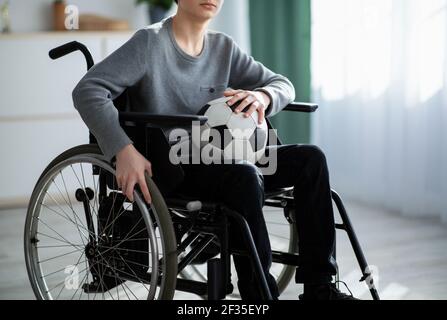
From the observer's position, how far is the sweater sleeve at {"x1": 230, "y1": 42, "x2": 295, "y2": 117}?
2.10 meters

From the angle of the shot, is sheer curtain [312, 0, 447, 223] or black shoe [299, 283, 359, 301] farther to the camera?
sheer curtain [312, 0, 447, 223]

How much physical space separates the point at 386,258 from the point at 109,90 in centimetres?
134

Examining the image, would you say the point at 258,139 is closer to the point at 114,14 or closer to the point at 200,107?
the point at 200,107

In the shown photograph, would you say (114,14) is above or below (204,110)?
above

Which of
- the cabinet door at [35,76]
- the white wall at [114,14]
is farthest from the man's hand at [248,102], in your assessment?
the white wall at [114,14]

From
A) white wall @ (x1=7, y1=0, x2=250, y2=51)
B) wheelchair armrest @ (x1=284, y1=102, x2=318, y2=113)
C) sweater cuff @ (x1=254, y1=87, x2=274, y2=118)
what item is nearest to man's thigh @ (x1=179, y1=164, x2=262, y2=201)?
sweater cuff @ (x1=254, y1=87, x2=274, y2=118)

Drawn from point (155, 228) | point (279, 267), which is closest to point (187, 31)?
point (155, 228)

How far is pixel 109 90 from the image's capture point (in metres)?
1.91

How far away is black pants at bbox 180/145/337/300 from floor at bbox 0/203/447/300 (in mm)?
497

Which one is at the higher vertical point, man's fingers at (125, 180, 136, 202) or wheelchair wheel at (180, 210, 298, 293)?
man's fingers at (125, 180, 136, 202)

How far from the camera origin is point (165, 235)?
1732mm

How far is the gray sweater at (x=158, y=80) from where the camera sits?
1848 millimetres

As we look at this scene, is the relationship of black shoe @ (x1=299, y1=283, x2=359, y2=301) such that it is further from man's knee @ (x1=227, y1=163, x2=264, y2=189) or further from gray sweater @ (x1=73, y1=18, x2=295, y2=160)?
gray sweater @ (x1=73, y1=18, x2=295, y2=160)

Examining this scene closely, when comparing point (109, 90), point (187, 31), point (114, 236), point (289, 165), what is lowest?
point (114, 236)
